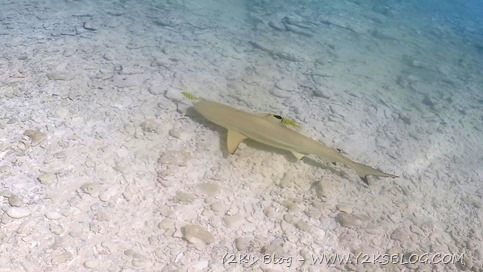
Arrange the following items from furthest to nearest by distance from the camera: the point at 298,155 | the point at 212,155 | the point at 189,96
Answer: the point at 189,96
the point at 212,155
the point at 298,155

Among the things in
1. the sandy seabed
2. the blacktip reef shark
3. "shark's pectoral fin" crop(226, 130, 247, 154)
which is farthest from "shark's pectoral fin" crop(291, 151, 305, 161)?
"shark's pectoral fin" crop(226, 130, 247, 154)

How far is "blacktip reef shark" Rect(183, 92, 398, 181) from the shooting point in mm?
3842

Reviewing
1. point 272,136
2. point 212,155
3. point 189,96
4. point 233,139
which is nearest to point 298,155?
point 272,136

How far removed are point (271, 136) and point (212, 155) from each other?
0.66m

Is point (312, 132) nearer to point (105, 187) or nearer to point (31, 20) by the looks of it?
point (105, 187)

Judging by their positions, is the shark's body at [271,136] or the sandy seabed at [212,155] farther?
the shark's body at [271,136]

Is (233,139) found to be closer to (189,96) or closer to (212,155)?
(212,155)

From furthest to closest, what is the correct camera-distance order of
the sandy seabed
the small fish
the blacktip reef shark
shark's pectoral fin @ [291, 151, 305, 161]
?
the small fish < shark's pectoral fin @ [291, 151, 305, 161] < the blacktip reef shark < the sandy seabed

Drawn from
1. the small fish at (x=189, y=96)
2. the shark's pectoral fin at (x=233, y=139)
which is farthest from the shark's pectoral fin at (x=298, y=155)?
the small fish at (x=189, y=96)

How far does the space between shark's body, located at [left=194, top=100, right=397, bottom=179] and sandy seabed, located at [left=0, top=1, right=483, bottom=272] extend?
194mm

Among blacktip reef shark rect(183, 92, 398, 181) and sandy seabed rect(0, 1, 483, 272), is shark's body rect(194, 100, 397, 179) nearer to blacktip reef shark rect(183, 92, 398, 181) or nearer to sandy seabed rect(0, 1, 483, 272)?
blacktip reef shark rect(183, 92, 398, 181)

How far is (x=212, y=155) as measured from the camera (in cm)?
405

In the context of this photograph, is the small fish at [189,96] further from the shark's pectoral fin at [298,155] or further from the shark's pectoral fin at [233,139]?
the shark's pectoral fin at [298,155]

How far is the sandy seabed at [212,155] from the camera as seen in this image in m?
3.16
